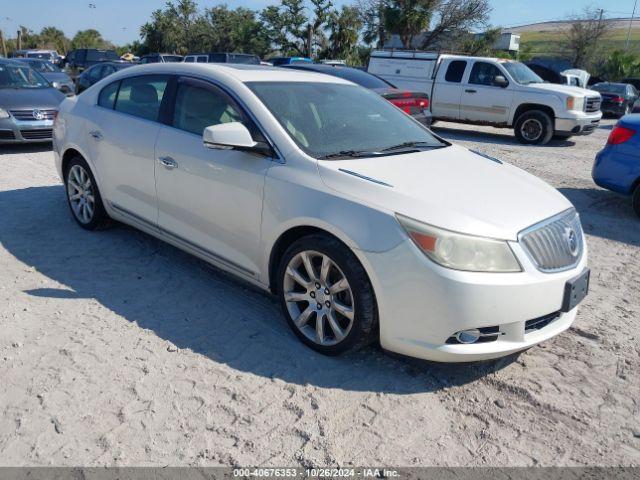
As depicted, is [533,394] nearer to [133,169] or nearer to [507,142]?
[133,169]

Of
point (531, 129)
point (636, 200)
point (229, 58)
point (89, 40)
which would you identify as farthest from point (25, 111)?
point (89, 40)

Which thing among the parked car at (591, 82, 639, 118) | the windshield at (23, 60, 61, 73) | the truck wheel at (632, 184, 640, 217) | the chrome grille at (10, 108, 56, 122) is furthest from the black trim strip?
the parked car at (591, 82, 639, 118)

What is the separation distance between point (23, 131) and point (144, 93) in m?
5.78

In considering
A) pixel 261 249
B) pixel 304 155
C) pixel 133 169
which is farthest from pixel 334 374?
pixel 133 169

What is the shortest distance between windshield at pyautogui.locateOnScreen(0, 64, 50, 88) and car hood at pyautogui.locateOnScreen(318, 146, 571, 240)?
9.23 m

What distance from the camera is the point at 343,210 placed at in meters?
3.23

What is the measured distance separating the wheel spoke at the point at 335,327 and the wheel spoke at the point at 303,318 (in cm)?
15

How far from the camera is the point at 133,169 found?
15.3ft

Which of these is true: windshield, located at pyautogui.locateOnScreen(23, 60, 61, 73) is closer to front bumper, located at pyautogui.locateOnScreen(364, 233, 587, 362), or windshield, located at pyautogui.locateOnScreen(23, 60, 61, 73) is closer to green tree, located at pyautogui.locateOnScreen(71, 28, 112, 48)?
front bumper, located at pyautogui.locateOnScreen(364, 233, 587, 362)

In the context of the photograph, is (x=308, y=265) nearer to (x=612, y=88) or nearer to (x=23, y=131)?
(x=23, y=131)

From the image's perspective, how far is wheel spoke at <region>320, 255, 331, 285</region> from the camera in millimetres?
3334

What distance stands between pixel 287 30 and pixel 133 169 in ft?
156

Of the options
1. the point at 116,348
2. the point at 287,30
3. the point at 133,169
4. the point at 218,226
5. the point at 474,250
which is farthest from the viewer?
the point at 287,30

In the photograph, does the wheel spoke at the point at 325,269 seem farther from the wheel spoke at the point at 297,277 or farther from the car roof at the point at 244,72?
the car roof at the point at 244,72
